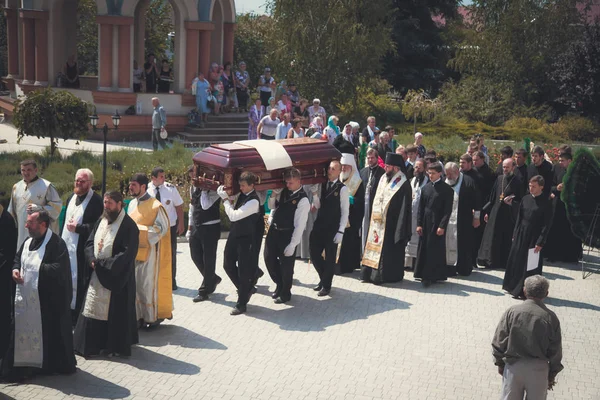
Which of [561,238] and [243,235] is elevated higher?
[243,235]

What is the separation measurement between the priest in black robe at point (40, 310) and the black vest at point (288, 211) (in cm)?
316

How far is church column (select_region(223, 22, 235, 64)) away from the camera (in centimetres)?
2684

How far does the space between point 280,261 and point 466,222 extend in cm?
327

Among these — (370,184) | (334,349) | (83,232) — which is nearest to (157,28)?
(370,184)

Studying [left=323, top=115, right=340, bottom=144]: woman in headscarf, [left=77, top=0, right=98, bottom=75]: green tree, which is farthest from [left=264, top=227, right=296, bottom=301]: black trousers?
[left=77, top=0, right=98, bottom=75]: green tree

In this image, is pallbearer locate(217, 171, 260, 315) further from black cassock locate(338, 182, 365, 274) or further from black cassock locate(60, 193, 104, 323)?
black cassock locate(338, 182, 365, 274)

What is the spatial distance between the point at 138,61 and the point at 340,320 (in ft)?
63.9

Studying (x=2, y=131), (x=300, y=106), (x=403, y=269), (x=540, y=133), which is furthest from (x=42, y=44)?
(x=403, y=269)

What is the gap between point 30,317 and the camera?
812 centimetres

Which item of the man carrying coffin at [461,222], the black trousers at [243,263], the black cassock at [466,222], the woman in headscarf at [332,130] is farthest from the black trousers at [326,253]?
the woman in headscarf at [332,130]

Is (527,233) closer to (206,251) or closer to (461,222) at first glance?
(461,222)

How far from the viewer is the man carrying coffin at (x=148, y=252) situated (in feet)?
31.0

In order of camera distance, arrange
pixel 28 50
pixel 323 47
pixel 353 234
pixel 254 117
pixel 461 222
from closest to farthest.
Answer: pixel 353 234 → pixel 461 222 → pixel 254 117 → pixel 323 47 → pixel 28 50

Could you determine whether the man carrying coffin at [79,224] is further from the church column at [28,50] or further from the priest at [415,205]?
the church column at [28,50]
